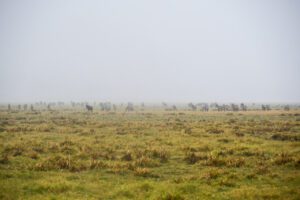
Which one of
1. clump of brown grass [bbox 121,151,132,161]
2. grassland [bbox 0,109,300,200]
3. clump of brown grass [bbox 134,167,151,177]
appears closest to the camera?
grassland [bbox 0,109,300,200]

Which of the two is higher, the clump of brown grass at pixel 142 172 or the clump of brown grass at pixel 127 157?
the clump of brown grass at pixel 127 157

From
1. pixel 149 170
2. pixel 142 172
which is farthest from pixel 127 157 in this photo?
pixel 142 172

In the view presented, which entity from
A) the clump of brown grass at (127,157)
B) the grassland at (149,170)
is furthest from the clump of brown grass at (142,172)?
the clump of brown grass at (127,157)

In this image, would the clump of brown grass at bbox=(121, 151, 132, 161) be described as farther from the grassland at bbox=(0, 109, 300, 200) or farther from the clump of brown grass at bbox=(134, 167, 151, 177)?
the clump of brown grass at bbox=(134, 167, 151, 177)

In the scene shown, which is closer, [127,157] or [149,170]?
[149,170]

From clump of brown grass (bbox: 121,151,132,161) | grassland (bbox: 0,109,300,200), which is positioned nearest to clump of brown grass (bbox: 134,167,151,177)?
grassland (bbox: 0,109,300,200)

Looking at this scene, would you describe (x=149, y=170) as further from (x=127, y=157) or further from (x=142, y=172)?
(x=127, y=157)

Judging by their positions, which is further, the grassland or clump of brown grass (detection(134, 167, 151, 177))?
clump of brown grass (detection(134, 167, 151, 177))

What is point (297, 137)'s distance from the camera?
102 ft

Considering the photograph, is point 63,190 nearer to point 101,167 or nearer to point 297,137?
point 101,167

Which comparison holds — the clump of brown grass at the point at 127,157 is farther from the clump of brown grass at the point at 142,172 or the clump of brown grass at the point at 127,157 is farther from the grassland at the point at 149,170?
the clump of brown grass at the point at 142,172

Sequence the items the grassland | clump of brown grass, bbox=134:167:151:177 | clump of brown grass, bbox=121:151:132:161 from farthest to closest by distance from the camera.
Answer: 1. clump of brown grass, bbox=121:151:132:161
2. clump of brown grass, bbox=134:167:151:177
3. the grassland

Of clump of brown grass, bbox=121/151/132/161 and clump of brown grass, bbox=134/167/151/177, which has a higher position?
clump of brown grass, bbox=121/151/132/161

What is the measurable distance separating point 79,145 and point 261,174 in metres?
15.0
